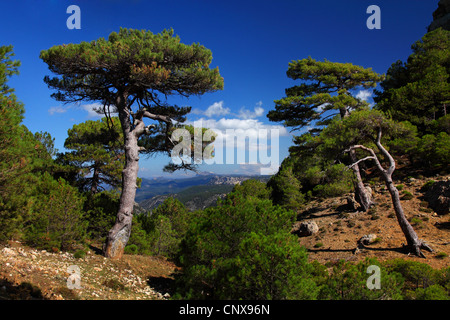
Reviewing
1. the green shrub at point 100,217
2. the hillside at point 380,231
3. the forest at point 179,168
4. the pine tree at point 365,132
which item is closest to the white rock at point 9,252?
the forest at point 179,168

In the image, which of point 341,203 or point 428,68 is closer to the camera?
point 341,203

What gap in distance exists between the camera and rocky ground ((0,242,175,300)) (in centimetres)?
450

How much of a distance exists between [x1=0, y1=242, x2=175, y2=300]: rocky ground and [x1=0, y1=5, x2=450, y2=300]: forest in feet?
2.41

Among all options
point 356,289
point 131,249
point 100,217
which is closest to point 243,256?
point 356,289

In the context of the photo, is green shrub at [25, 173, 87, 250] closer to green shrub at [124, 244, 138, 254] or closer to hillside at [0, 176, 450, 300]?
hillside at [0, 176, 450, 300]

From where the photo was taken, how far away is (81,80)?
9734mm

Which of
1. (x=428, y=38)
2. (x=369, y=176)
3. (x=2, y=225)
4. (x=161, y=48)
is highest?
(x=428, y=38)

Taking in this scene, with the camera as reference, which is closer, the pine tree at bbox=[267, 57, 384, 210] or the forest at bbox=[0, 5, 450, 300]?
the forest at bbox=[0, 5, 450, 300]

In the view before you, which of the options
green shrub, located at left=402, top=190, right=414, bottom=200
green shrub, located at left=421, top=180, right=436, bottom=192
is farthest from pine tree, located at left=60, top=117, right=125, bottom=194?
green shrub, located at left=421, top=180, right=436, bottom=192

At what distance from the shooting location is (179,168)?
11.2 m

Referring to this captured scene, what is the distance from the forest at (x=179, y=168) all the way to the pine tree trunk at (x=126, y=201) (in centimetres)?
4

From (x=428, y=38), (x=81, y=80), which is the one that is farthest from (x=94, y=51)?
(x=428, y=38)

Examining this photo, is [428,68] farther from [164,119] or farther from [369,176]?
[164,119]

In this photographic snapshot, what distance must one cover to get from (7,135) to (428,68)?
32.5 metres
